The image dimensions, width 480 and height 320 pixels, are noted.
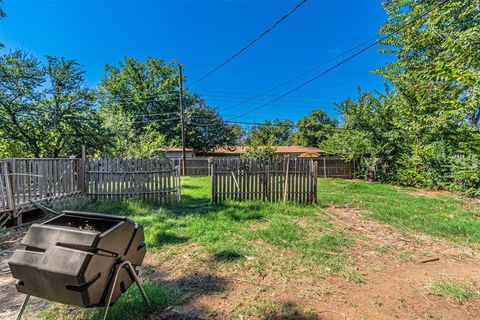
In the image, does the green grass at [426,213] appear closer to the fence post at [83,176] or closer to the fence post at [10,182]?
the fence post at [83,176]

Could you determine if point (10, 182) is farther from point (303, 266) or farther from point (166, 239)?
point (303, 266)

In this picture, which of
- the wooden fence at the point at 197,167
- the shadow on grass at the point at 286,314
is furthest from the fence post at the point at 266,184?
the wooden fence at the point at 197,167

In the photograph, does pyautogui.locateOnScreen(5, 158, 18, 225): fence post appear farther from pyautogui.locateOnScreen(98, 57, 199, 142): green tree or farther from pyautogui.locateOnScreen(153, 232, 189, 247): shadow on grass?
pyautogui.locateOnScreen(98, 57, 199, 142): green tree

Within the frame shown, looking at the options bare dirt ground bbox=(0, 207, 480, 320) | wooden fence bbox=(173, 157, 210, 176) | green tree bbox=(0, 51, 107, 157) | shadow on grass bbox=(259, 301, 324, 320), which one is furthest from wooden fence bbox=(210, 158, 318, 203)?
wooden fence bbox=(173, 157, 210, 176)

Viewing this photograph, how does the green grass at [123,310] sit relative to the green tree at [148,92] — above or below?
below

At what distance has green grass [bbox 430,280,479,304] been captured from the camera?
113 inches

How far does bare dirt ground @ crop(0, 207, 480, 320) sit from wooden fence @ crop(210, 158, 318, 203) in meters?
3.20

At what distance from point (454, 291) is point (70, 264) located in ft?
13.1

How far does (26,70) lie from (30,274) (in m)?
10.8

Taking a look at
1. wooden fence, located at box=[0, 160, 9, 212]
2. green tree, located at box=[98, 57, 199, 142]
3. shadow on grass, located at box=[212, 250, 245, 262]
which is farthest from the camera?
green tree, located at box=[98, 57, 199, 142]

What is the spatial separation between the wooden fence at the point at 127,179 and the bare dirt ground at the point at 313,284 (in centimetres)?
315

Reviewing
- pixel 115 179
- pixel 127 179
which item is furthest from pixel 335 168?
pixel 115 179

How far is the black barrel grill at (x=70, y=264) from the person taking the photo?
1836mm

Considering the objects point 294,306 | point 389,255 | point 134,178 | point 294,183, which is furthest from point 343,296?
point 134,178
